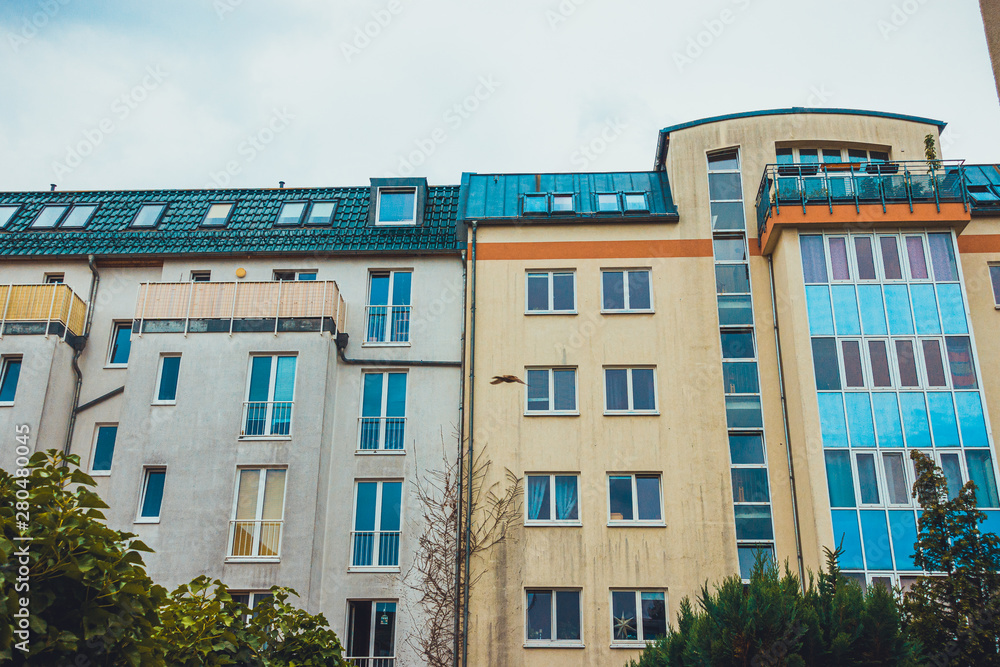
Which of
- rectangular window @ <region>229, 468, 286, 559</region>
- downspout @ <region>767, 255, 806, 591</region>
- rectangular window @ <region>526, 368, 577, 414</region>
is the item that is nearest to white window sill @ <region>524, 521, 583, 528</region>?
rectangular window @ <region>526, 368, 577, 414</region>

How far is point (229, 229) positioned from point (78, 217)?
512 cm

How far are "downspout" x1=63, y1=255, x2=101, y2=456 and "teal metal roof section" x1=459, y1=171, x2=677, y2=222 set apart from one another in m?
10.8

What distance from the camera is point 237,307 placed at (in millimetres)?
23359

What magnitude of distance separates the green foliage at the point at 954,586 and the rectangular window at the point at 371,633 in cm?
1167

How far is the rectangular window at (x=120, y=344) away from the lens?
24.4m

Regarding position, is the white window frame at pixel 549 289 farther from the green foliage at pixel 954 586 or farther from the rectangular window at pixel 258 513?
the green foliage at pixel 954 586

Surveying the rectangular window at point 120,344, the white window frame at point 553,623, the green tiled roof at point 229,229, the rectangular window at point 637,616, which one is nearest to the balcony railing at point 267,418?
the rectangular window at point 120,344

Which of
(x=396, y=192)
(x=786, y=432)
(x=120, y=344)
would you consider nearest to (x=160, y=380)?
(x=120, y=344)

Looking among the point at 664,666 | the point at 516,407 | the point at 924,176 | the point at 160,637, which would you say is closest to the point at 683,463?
the point at 516,407

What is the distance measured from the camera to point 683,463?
22.1m

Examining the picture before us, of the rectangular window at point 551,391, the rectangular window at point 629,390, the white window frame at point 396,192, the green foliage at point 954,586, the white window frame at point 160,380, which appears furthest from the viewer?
the white window frame at point 396,192

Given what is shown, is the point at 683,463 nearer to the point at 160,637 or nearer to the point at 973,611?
the point at 973,611

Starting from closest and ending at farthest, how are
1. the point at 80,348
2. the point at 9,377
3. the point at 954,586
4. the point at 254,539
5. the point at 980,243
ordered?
the point at 954,586, the point at 254,539, the point at 9,377, the point at 980,243, the point at 80,348

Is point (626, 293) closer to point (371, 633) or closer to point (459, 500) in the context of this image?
point (459, 500)
